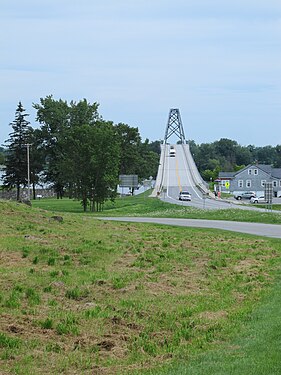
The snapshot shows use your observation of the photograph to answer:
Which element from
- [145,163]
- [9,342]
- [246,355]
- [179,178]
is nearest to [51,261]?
[9,342]

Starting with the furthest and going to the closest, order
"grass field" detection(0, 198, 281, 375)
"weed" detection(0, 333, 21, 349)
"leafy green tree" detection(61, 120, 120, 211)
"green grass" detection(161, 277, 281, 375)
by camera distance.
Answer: "leafy green tree" detection(61, 120, 120, 211) → "weed" detection(0, 333, 21, 349) → "grass field" detection(0, 198, 281, 375) → "green grass" detection(161, 277, 281, 375)

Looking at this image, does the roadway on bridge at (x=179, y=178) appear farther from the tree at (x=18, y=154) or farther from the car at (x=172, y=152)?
the tree at (x=18, y=154)

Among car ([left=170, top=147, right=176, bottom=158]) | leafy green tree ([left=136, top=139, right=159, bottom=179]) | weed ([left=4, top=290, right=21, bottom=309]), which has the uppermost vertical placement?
car ([left=170, top=147, right=176, bottom=158])

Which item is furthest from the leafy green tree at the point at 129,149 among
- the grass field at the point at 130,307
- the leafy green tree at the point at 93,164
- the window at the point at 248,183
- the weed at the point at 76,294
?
the weed at the point at 76,294

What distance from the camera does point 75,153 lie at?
6656cm

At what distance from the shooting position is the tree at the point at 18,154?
301 ft

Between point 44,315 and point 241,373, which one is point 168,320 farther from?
point 241,373

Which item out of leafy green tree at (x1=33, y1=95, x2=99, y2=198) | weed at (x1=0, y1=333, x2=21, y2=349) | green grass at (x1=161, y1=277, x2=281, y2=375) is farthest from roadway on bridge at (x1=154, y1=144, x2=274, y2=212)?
weed at (x1=0, y1=333, x2=21, y2=349)

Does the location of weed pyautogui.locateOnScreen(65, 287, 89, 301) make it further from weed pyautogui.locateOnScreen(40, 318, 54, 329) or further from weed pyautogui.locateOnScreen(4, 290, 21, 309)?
weed pyautogui.locateOnScreen(40, 318, 54, 329)

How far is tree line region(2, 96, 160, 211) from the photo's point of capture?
65.1 metres

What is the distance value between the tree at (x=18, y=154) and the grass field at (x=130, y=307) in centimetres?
7177

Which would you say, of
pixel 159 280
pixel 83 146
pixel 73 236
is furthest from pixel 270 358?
pixel 83 146

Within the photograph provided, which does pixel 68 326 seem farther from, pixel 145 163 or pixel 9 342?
pixel 145 163

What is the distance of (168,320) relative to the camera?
1093cm
